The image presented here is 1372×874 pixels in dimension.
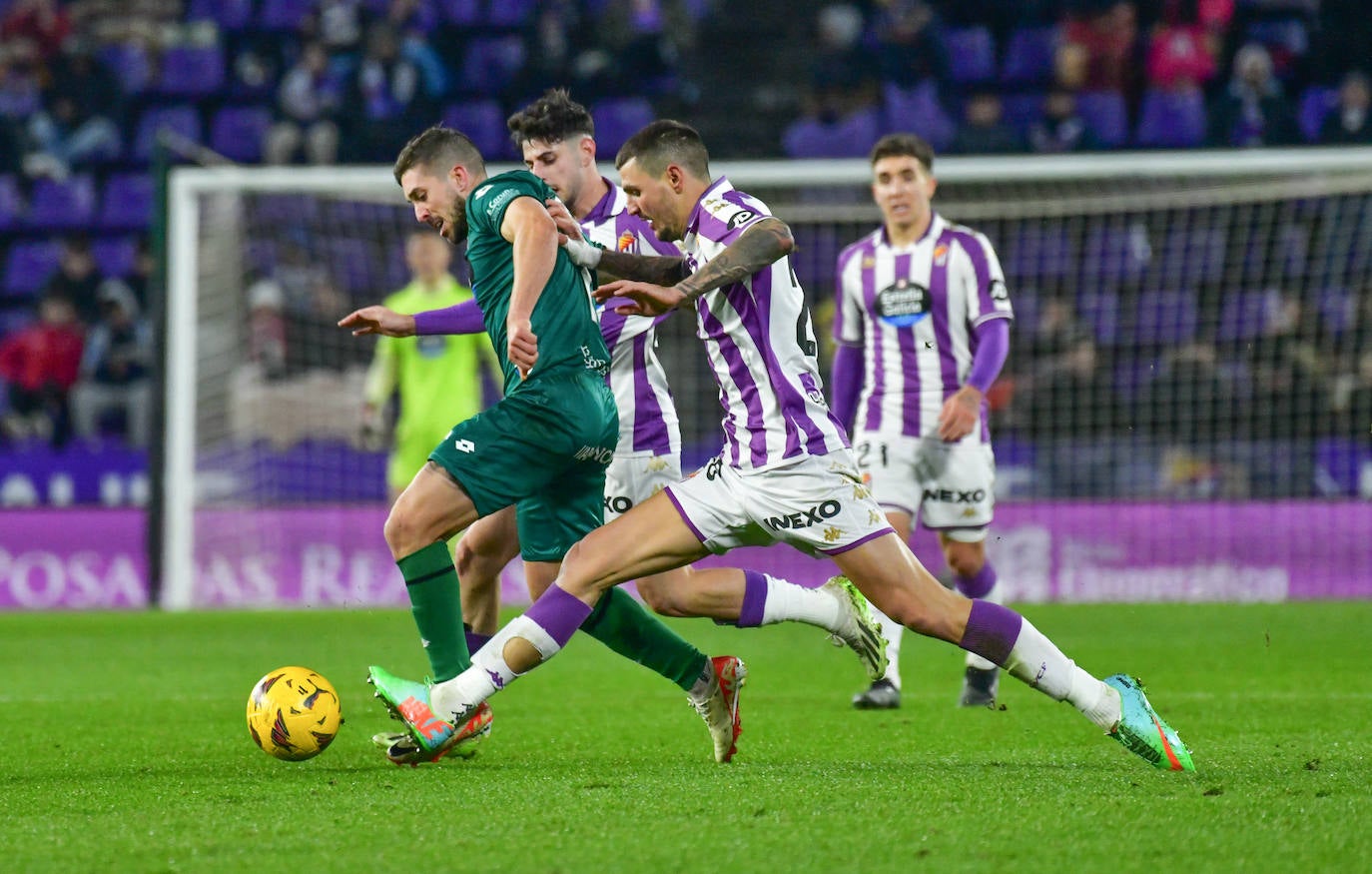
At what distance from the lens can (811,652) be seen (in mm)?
9289

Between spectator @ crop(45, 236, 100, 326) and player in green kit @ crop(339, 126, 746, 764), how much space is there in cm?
1110

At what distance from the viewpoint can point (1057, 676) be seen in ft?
15.3

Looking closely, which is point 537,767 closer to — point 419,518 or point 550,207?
point 419,518

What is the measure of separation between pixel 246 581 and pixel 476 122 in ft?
18.6

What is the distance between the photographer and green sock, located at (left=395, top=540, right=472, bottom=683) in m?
5.03

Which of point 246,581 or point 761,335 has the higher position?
point 761,335

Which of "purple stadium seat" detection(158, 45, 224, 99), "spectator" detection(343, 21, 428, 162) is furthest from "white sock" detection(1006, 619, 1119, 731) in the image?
"purple stadium seat" detection(158, 45, 224, 99)

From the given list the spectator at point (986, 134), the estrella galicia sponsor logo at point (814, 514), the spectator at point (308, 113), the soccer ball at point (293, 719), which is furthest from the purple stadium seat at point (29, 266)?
the estrella galicia sponsor logo at point (814, 514)

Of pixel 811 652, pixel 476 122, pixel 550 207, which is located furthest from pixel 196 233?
pixel 550 207

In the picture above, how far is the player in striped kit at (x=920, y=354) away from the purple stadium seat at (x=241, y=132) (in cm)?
1114

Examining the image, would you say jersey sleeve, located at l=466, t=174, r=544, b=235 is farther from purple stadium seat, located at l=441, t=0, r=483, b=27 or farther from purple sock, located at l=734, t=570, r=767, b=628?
purple stadium seat, located at l=441, t=0, r=483, b=27

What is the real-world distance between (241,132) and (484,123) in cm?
249

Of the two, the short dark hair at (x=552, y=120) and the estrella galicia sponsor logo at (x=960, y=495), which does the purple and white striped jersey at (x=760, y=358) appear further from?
the estrella galicia sponsor logo at (x=960, y=495)

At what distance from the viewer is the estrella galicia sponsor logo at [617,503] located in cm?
591
